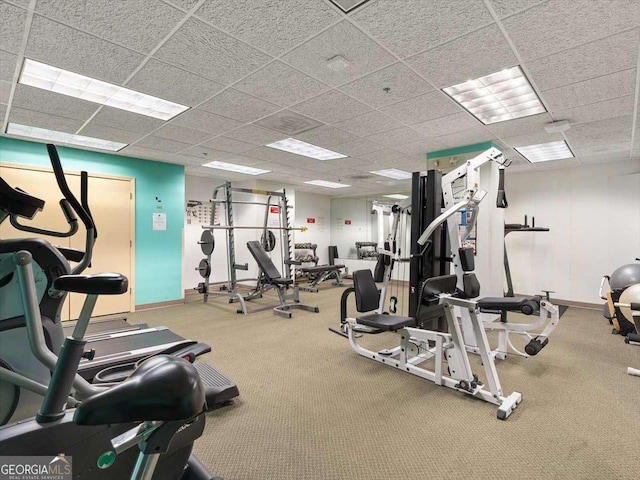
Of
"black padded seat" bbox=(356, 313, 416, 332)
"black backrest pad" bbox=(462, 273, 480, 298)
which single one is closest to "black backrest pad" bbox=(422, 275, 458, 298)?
"black backrest pad" bbox=(462, 273, 480, 298)

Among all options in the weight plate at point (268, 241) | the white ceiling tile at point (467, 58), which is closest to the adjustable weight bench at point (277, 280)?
the weight plate at point (268, 241)

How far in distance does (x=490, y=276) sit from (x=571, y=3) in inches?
131

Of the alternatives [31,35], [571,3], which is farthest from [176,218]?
[571,3]

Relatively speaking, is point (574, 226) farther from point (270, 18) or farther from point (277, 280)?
point (270, 18)

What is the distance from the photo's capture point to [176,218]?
18.5ft

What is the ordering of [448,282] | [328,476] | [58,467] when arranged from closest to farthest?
1. [58,467]
2. [328,476]
3. [448,282]

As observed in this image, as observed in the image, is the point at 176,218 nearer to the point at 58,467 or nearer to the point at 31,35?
the point at 31,35

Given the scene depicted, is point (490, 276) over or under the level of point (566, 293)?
over

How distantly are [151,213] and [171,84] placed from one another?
3128mm

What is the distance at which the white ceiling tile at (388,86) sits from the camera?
255 cm

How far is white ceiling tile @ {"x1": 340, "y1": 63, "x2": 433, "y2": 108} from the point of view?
2.55m

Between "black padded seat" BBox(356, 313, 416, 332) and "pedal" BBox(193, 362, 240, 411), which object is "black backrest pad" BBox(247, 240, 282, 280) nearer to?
"black padded seat" BBox(356, 313, 416, 332)

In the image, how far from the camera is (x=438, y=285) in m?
2.58

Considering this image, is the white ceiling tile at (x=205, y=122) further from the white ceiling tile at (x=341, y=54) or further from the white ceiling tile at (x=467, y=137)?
the white ceiling tile at (x=467, y=137)
